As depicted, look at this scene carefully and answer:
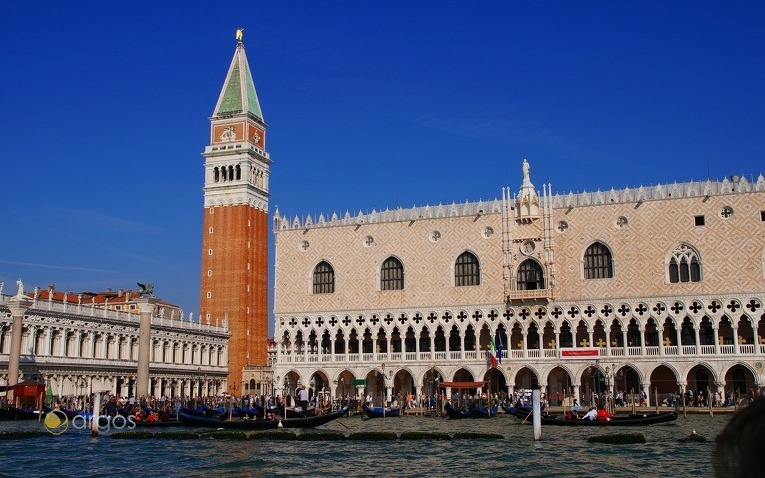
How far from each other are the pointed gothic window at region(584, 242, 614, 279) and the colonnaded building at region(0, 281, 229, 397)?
18730mm

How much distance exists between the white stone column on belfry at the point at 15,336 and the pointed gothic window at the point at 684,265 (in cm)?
2629

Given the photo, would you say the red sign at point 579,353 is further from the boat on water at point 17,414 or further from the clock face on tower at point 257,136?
the clock face on tower at point 257,136

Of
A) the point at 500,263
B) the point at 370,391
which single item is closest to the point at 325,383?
the point at 370,391

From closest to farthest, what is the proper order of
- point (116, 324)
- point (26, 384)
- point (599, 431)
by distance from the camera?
1. point (599, 431)
2. point (26, 384)
3. point (116, 324)

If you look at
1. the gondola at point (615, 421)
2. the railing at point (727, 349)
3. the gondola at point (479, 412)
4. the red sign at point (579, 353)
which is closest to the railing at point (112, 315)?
the gondola at point (479, 412)

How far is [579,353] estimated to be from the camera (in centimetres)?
3719

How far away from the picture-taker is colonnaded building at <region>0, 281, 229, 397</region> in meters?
38.0

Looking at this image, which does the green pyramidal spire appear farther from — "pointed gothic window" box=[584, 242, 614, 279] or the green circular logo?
the green circular logo

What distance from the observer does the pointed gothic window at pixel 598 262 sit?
123 ft

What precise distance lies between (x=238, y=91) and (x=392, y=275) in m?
22.1

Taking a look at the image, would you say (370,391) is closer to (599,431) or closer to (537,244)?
(537,244)

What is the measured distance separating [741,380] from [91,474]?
2787 cm

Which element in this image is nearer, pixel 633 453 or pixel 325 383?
pixel 633 453

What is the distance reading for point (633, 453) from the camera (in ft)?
61.1
